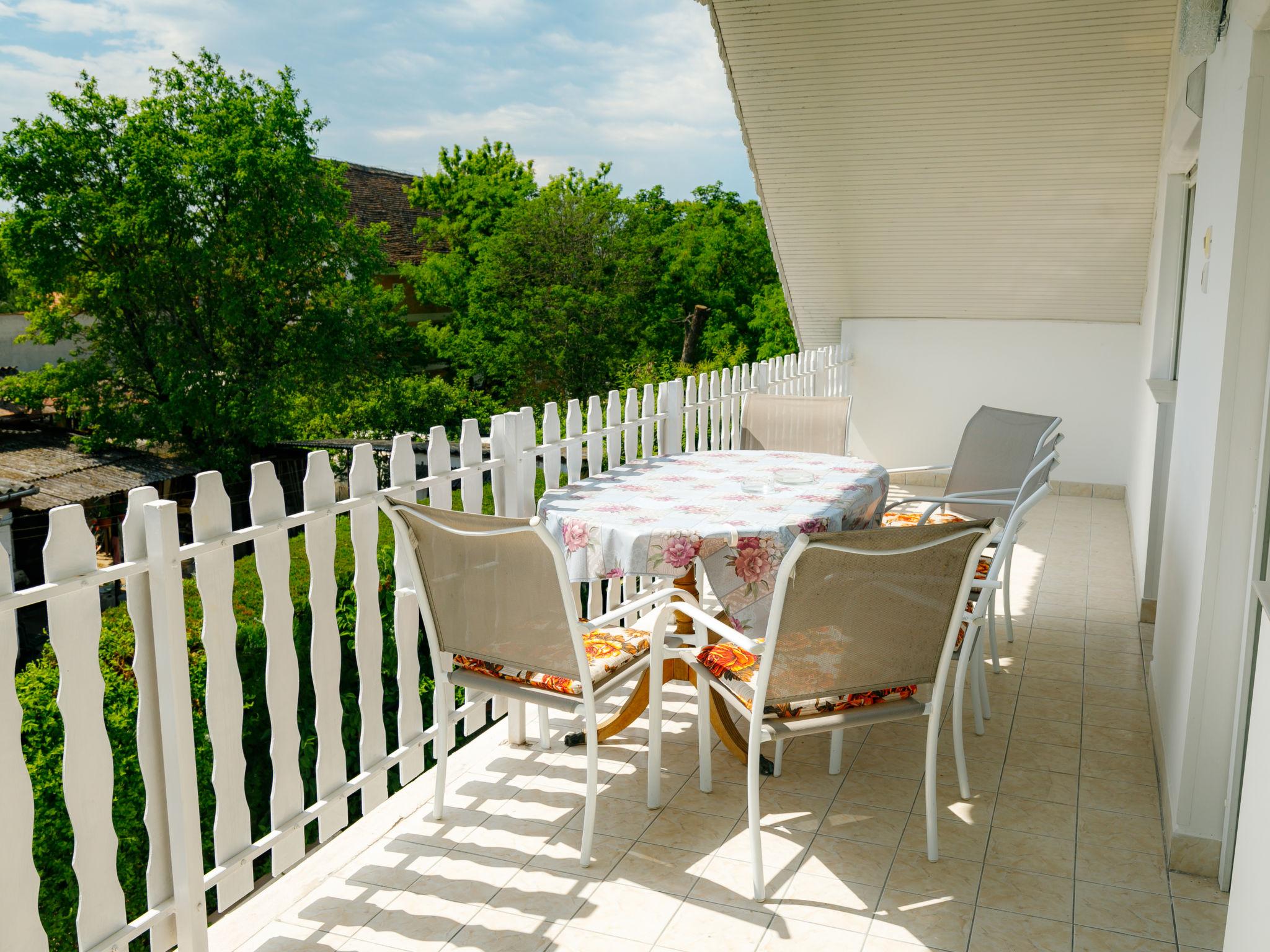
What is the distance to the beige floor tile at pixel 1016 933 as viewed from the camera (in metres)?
2.39

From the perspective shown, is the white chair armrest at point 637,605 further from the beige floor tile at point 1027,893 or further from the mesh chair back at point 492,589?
the beige floor tile at point 1027,893

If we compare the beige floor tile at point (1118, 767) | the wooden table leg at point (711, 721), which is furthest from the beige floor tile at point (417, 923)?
the beige floor tile at point (1118, 767)

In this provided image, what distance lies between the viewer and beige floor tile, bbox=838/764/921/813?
311 centimetres

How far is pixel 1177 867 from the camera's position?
2.73 metres

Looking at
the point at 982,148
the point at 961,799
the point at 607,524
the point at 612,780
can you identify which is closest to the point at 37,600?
the point at 607,524

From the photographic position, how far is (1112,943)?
7.91 feet

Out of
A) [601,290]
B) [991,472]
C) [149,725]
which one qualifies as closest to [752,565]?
[149,725]

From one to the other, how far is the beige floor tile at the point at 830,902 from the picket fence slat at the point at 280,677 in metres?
1.24

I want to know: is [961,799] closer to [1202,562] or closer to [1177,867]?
[1177,867]

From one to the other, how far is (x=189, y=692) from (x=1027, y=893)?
6.70 ft

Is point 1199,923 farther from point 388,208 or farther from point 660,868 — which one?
point 388,208

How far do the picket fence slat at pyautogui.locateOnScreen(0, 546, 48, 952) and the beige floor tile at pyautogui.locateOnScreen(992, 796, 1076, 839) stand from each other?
2.39 m

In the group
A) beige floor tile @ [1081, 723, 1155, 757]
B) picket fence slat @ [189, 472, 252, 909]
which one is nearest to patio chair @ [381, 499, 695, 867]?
picket fence slat @ [189, 472, 252, 909]

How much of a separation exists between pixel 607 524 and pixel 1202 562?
5.24ft
